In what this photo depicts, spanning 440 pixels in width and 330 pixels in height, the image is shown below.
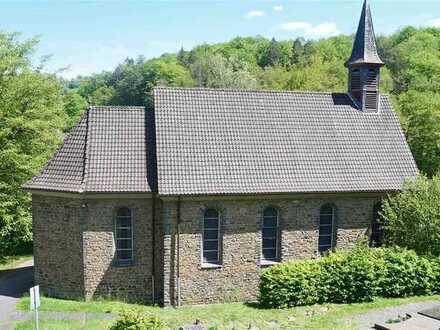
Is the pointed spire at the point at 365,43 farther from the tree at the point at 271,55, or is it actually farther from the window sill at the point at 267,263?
the tree at the point at 271,55

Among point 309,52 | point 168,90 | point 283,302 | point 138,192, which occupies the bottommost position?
point 283,302

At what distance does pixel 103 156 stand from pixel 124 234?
344cm

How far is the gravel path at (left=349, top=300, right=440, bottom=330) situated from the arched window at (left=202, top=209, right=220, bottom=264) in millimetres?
6073

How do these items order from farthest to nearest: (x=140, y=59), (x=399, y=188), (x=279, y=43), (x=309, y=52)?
(x=140, y=59)
(x=279, y=43)
(x=309, y=52)
(x=399, y=188)

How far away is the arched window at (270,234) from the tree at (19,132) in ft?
49.9

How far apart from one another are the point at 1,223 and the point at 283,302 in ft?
61.4

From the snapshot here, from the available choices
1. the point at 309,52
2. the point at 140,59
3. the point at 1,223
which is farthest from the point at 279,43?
the point at 1,223

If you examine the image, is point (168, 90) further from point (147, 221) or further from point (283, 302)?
point (283, 302)

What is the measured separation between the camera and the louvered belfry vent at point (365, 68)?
24.5 meters

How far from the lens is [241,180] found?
20.1 meters

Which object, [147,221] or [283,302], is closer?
[283,302]

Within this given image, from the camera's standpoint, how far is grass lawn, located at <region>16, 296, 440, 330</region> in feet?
55.9

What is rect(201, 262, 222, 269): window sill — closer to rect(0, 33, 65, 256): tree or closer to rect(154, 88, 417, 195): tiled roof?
rect(154, 88, 417, 195): tiled roof

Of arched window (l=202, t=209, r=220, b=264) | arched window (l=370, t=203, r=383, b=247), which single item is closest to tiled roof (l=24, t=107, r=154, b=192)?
arched window (l=202, t=209, r=220, b=264)
